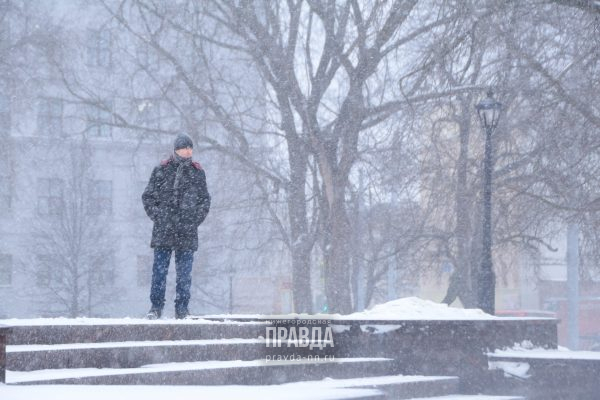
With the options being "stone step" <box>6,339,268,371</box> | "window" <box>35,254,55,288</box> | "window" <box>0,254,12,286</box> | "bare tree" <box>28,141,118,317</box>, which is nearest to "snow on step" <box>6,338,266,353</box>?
"stone step" <box>6,339,268,371</box>

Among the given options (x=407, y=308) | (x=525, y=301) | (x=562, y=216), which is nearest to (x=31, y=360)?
(x=407, y=308)

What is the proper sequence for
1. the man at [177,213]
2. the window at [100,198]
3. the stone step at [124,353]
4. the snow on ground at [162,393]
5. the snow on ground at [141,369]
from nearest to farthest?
1. the snow on ground at [162,393]
2. the snow on ground at [141,369]
3. the stone step at [124,353]
4. the man at [177,213]
5. the window at [100,198]

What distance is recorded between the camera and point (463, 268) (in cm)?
2384

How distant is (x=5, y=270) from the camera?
148ft

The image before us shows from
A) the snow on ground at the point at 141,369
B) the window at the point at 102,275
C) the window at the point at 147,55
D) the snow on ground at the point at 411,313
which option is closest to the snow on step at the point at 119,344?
the snow on ground at the point at 141,369

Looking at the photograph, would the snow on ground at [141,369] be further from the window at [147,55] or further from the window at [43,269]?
the window at [43,269]

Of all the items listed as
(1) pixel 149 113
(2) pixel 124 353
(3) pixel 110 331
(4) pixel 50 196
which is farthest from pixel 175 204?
(4) pixel 50 196

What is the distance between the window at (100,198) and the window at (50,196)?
4.11ft

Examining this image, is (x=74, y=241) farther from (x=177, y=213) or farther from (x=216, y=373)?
(x=216, y=373)

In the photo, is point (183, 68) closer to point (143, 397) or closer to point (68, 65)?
point (68, 65)

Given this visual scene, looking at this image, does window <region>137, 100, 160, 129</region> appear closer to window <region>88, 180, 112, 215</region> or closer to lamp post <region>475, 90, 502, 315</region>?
lamp post <region>475, 90, 502, 315</region>

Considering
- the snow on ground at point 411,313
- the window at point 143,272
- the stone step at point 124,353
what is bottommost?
the stone step at point 124,353

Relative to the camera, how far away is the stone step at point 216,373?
259 inches

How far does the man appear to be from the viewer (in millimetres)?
10320
